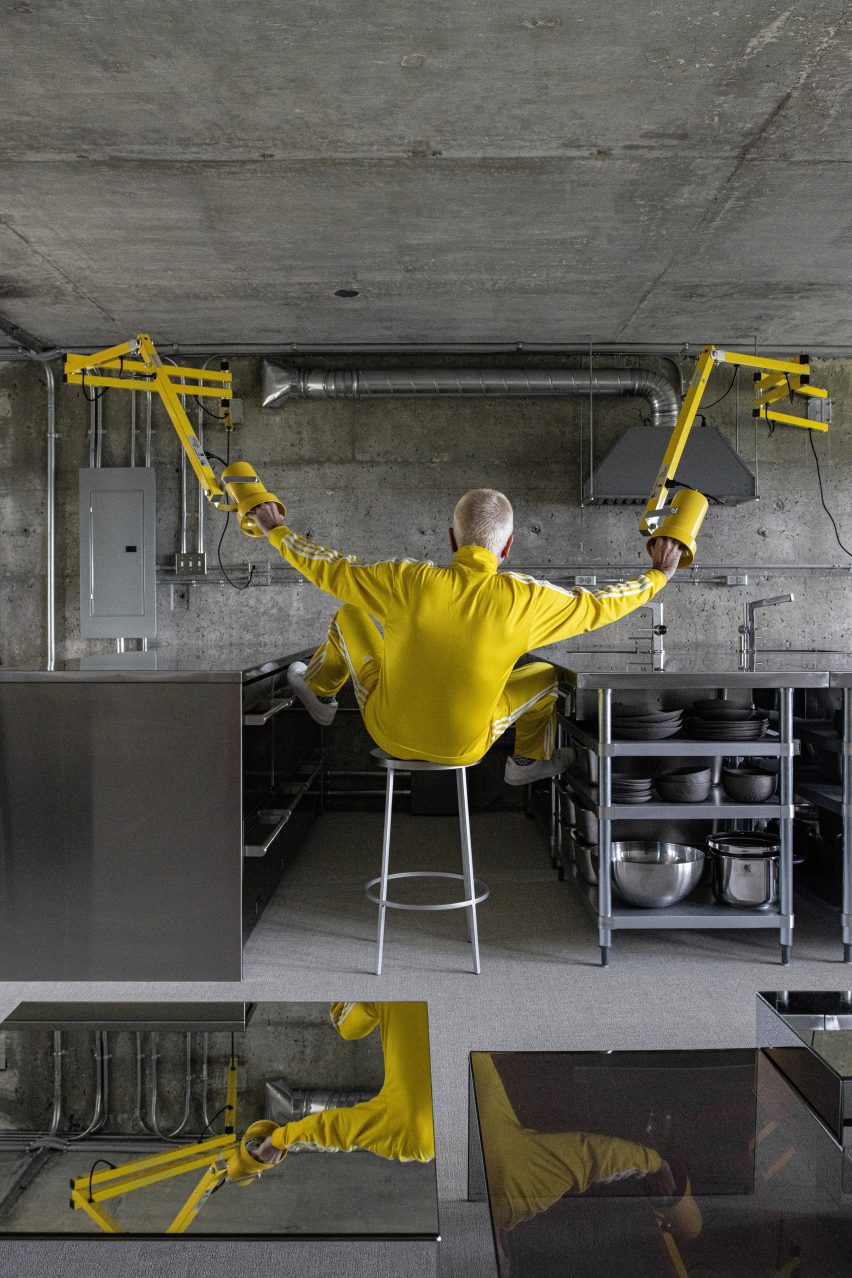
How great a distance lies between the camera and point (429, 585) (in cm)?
325

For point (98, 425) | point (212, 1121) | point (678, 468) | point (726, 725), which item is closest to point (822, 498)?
point (678, 468)

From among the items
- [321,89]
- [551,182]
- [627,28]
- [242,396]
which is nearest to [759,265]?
[551,182]

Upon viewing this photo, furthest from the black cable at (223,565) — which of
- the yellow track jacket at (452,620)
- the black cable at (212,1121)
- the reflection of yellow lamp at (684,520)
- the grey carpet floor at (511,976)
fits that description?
the black cable at (212,1121)

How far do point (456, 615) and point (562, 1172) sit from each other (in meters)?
1.98

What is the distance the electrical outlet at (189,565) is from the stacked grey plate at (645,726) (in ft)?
12.3

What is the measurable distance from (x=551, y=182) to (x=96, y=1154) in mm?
3837

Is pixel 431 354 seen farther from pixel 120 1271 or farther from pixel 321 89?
pixel 120 1271

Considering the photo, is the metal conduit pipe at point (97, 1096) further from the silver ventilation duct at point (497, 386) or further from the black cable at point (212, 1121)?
the silver ventilation duct at point (497, 386)

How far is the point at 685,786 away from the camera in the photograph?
3.53 metres

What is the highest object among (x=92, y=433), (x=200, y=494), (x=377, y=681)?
(x=92, y=433)

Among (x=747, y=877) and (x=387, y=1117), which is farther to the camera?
(x=747, y=877)

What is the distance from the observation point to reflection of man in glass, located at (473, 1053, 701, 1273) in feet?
4.60

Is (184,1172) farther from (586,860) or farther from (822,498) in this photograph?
(822,498)

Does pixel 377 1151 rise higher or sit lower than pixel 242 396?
lower
